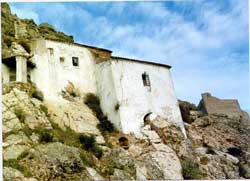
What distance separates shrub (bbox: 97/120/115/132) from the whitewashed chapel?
1.29ft

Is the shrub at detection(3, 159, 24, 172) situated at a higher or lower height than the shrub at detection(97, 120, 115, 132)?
lower

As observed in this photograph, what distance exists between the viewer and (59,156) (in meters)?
18.2

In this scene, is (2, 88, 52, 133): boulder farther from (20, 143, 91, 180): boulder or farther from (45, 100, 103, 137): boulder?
(20, 143, 91, 180): boulder

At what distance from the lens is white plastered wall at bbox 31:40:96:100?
24594mm

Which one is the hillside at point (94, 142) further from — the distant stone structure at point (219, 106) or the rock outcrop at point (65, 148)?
the distant stone structure at point (219, 106)

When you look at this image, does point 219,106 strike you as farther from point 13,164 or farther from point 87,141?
point 13,164

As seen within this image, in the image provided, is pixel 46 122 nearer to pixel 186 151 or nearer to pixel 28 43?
pixel 28 43

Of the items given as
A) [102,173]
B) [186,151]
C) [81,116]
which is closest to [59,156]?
[102,173]

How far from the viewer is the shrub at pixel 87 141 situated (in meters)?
21.2

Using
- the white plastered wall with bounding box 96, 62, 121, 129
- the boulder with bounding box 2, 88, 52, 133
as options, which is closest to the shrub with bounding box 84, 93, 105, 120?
the white plastered wall with bounding box 96, 62, 121, 129

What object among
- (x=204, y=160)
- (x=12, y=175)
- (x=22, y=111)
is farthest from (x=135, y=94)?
(x=12, y=175)

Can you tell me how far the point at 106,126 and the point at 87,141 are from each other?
3.27 metres

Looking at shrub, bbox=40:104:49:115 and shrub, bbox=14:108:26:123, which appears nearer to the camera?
shrub, bbox=14:108:26:123

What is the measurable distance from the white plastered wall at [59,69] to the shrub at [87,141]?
4.03 metres
